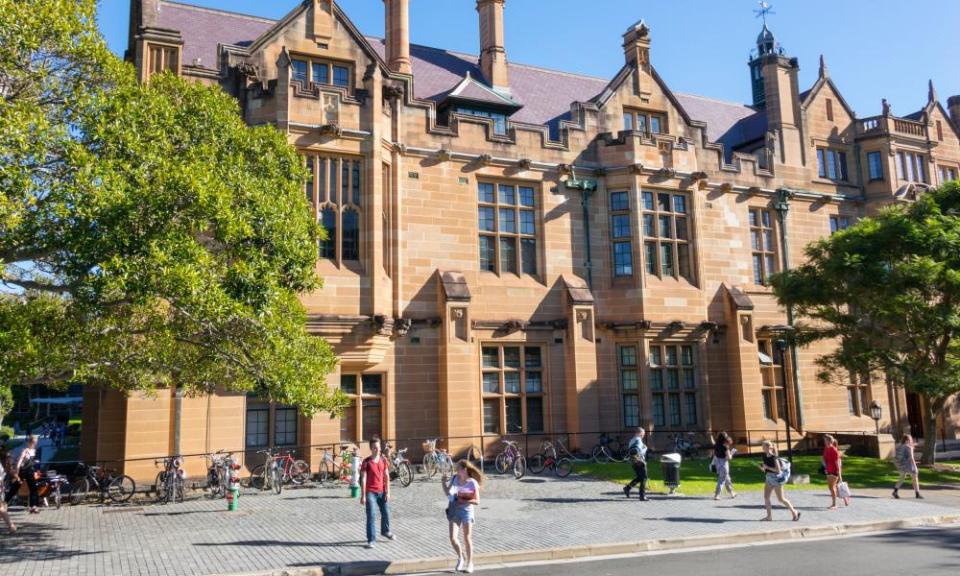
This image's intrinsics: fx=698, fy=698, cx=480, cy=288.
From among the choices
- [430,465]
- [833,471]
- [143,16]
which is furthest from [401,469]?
[143,16]

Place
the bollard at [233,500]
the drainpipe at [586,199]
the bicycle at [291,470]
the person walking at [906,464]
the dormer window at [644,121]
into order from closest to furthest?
the bollard at [233,500] → the person walking at [906,464] → the bicycle at [291,470] → the drainpipe at [586,199] → the dormer window at [644,121]

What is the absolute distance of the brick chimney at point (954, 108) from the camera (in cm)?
3325

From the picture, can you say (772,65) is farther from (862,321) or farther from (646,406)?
(646,406)

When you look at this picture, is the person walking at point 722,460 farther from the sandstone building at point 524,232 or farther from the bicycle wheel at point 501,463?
the sandstone building at point 524,232

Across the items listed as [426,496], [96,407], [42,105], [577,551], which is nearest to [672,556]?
[577,551]

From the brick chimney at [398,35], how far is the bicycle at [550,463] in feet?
44.5

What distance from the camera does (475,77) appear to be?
27969 millimetres

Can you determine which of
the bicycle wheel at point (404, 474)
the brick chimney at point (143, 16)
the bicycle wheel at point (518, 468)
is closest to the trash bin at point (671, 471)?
the bicycle wheel at point (518, 468)

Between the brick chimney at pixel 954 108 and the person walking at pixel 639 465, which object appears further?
the brick chimney at pixel 954 108

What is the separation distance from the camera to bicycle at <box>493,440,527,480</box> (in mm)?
19656

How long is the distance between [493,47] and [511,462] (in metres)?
16.6

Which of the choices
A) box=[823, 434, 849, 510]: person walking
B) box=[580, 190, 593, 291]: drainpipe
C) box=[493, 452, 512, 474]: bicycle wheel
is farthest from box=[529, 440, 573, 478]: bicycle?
box=[823, 434, 849, 510]: person walking

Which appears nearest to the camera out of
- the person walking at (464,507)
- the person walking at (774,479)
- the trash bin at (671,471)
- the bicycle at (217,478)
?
the person walking at (464,507)

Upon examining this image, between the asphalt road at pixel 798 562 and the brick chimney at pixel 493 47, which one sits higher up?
the brick chimney at pixel 493 47
